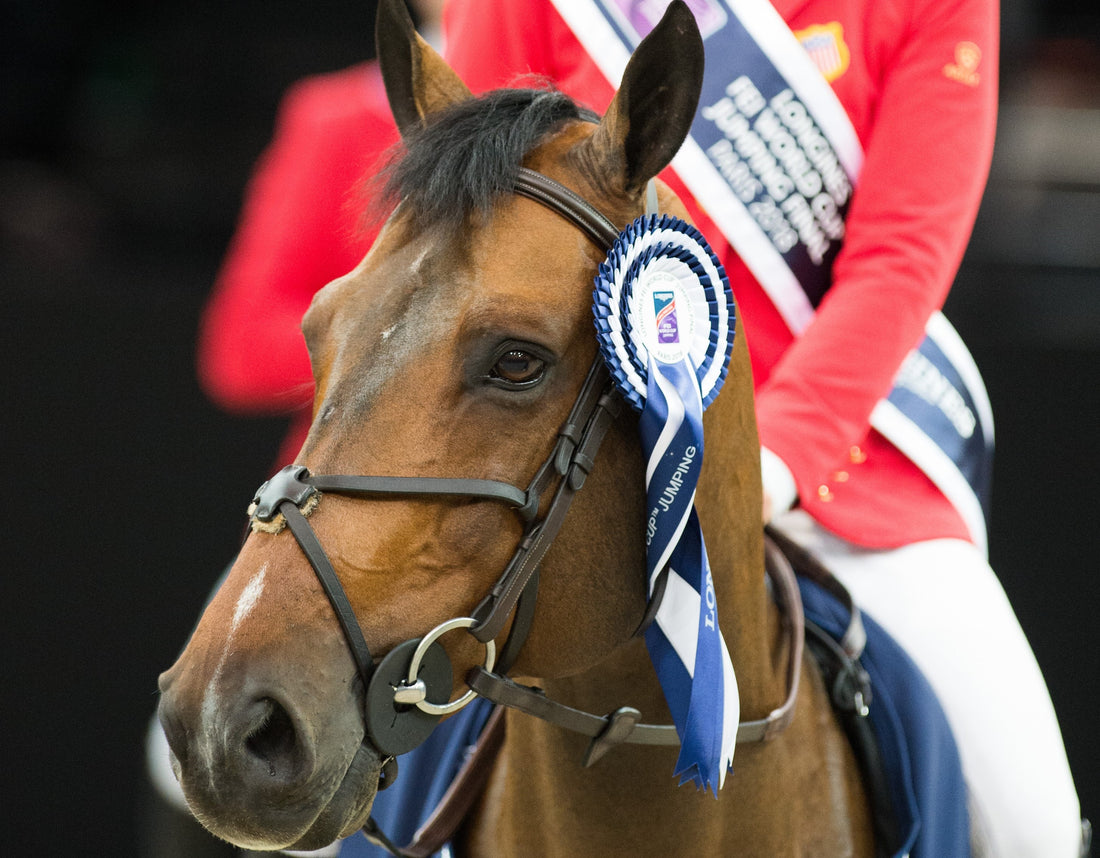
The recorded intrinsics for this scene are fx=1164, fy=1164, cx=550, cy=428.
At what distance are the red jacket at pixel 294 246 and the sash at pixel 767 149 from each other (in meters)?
0.43

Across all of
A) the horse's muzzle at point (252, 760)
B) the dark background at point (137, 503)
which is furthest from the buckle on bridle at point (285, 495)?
the dark background at point (137, 503)

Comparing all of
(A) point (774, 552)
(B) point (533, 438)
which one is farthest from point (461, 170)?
(A) point (774, 552)

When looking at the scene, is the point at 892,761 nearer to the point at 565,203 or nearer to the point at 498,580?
the point at 498,580

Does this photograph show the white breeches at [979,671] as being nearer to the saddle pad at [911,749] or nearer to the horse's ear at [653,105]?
the saddle pad at [911,749]

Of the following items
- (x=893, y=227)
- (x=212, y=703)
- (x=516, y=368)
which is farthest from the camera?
(x=893, y=227)

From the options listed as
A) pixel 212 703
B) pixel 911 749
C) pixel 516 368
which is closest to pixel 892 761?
pixel 911 749

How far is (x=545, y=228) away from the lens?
3.08 ft

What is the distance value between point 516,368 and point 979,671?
749 mm

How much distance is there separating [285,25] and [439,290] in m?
4.03

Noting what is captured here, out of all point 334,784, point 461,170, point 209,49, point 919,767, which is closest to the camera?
point 334,784

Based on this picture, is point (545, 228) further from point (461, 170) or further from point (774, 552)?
point (774, 552)

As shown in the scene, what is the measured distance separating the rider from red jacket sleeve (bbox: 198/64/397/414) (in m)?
0.30

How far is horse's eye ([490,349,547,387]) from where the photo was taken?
89 centimetres

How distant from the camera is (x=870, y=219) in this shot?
4.65 feet
